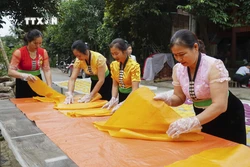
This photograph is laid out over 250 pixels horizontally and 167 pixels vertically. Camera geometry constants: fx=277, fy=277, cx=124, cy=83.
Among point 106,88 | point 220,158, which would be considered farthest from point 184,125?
point 106,88

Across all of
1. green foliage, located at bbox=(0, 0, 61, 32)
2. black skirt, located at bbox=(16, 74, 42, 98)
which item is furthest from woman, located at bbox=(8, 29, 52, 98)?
green foliage, located at bbox=(0, 0, 61, 32)

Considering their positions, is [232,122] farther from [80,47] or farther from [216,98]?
[80,47]

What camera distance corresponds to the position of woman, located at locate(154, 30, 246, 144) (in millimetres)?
1426

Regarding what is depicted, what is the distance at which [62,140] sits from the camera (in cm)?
152

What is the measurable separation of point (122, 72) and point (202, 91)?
3.63 ft

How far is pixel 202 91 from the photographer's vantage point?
1.54 metres

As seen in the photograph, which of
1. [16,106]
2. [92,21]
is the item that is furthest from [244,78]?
[92,21]

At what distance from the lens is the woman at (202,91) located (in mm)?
1426

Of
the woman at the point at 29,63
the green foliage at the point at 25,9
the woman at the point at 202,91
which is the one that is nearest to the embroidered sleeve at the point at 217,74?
the woman at the point at 202,91

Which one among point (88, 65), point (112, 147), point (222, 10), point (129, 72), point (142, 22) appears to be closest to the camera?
point (112, 147)

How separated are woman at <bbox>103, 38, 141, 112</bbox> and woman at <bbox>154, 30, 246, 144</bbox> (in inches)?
29.3

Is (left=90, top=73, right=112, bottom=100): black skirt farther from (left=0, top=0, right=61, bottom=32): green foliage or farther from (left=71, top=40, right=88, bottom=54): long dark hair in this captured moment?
(left=0, top=0, right=61, bottom=32): green foliage

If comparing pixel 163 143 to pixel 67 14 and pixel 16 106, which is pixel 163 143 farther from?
pixel 67 14

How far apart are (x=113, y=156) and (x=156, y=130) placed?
36cm
